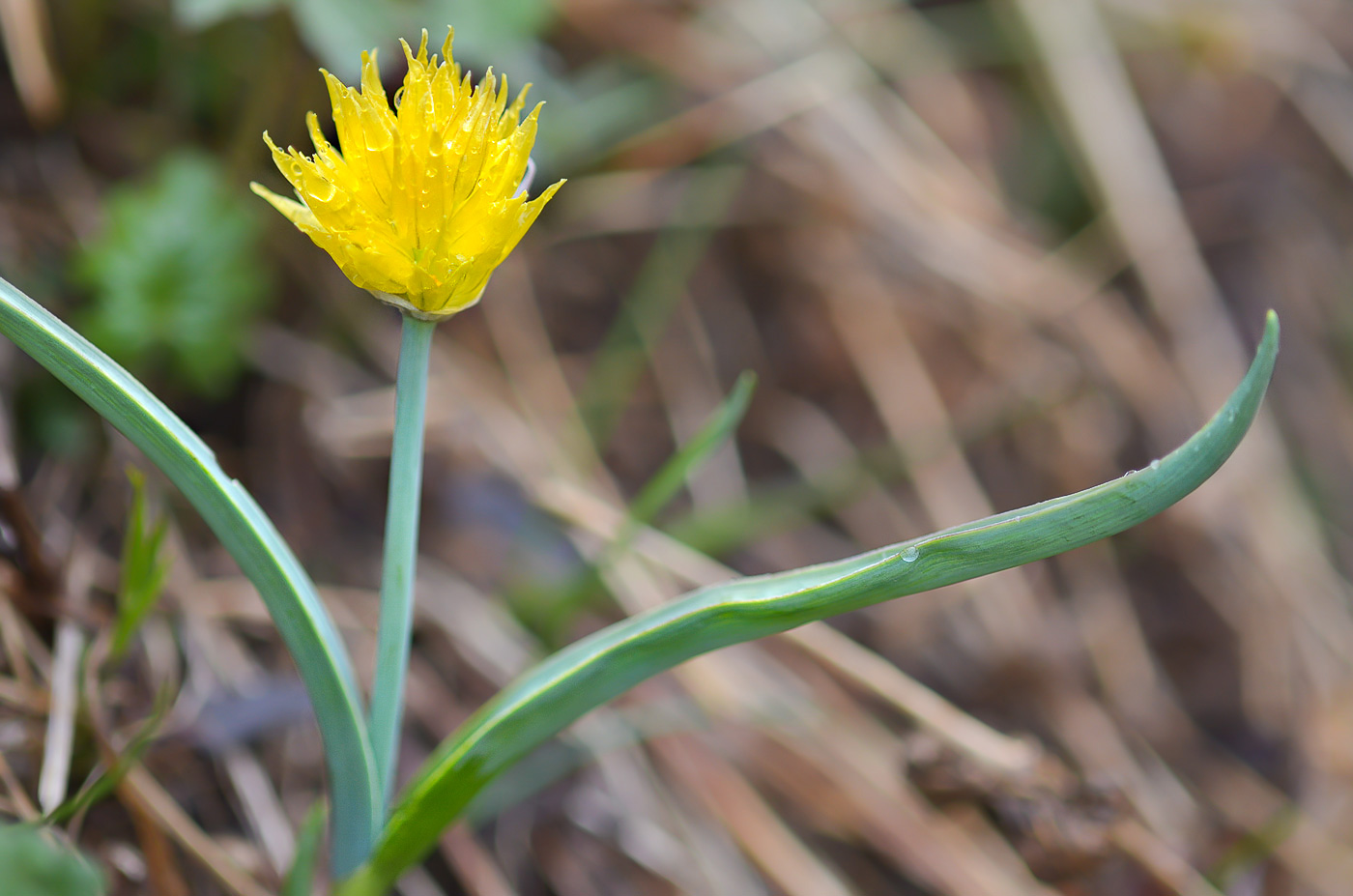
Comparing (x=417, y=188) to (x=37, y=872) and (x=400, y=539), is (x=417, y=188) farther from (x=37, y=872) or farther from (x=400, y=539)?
(x=37, y=872)

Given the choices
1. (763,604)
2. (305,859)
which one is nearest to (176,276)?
(305,859)

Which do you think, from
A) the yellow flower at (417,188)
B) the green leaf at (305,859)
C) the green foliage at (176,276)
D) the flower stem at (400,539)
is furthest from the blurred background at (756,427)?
the yellow flower at (417,188)

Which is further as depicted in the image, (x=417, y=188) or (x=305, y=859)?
(x=305, y=859)

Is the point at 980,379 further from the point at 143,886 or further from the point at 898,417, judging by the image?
the point at 143,886

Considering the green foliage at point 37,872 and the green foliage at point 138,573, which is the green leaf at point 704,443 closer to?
the green foliage at point 138,573

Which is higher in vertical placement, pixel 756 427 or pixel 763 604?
pixel 756 427

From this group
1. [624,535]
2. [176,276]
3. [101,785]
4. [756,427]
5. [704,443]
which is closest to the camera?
[101,785]

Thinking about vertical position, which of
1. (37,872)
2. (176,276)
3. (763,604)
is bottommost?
(37,872)
